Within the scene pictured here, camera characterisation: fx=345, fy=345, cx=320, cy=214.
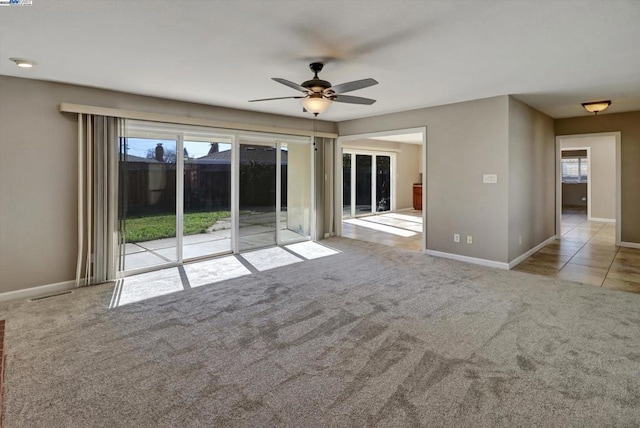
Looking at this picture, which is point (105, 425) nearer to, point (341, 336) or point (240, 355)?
point (240, 355)

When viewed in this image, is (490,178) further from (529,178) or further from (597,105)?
(597,105)

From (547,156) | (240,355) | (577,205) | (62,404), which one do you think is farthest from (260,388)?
(577,205)

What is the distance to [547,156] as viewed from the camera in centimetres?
664

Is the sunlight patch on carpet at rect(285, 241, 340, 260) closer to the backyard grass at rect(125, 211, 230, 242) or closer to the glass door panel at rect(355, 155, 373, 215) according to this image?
the backyard grass at rect(125, 211, 230, 242)

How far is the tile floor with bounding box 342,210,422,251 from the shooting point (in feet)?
23.2

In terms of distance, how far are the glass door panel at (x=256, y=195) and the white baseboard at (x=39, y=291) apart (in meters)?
2.56

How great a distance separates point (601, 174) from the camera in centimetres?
966

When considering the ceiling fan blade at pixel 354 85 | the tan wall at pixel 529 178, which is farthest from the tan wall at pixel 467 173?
the ceiling fan blade at pixel 354 85

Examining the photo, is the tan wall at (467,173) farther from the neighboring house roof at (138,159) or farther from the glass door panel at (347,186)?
the glass door panel at (347,186)

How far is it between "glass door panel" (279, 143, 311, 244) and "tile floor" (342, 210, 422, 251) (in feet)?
3.75

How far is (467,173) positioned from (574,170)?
36.6ft

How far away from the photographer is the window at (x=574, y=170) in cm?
1313

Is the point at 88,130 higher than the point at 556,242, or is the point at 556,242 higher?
the point at 88,130

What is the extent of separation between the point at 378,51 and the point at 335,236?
4.93 m
